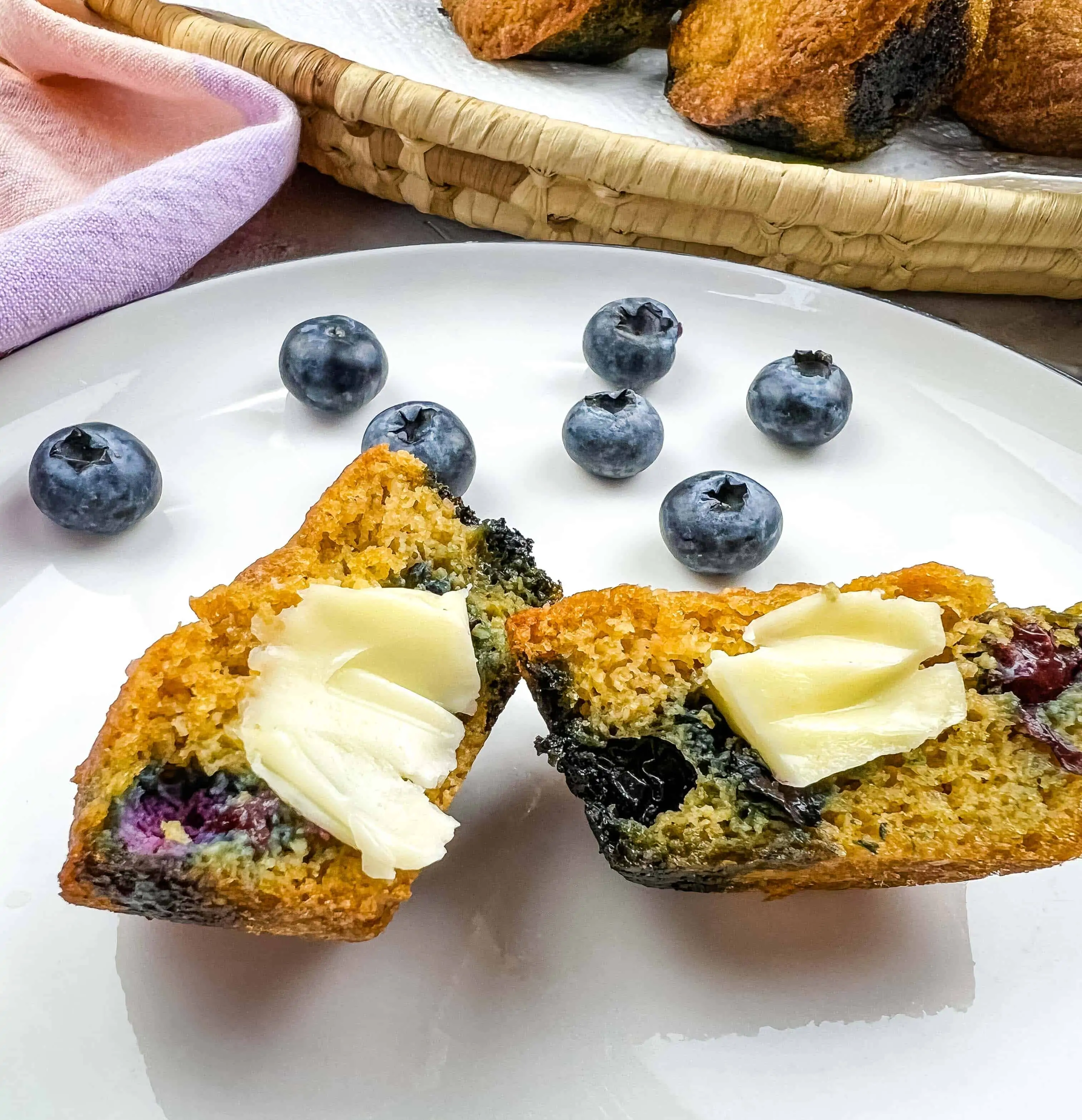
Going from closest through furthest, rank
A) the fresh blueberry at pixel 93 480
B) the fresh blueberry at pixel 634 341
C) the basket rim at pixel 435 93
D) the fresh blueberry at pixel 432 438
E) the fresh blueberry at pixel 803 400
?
the fresh blueberry at pixel 93 480 < the fresh blueberry at pixel 432 438 < the fresh blueberry at pixel 803 400 < the fresh blueberry at pixel 634 341 < the basket rim at pixel 435 93

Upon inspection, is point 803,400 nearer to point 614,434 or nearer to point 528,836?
point 614,434

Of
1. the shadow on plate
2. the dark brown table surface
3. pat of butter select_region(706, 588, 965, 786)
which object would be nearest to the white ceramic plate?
the shadow on plate

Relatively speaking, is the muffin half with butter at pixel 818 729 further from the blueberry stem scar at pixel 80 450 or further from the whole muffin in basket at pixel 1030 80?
the whole muffin in basket at pixel 1030 80

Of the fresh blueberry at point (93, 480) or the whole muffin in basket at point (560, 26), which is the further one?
the whole muffin in basket at point (560, 26)

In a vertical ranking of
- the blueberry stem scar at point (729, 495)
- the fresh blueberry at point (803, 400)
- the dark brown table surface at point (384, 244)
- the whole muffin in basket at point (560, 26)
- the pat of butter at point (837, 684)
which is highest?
the whole muffin in basket at point (560, 26)

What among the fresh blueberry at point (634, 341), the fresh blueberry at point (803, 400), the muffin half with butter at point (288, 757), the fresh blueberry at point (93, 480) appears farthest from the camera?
the fresh blueberry at point (634, 341)

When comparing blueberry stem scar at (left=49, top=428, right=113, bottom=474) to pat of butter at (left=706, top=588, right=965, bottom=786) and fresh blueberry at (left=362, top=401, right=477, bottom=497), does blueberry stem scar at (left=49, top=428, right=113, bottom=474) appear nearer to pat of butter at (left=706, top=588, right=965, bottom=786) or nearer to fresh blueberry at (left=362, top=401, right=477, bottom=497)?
fresh blueberry at (left=362, top=401, right=477, bottom=497)

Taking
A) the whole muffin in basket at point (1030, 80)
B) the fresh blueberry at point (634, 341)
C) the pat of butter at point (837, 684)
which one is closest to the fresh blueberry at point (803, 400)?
the fresh blueberry at point (634, 341)
